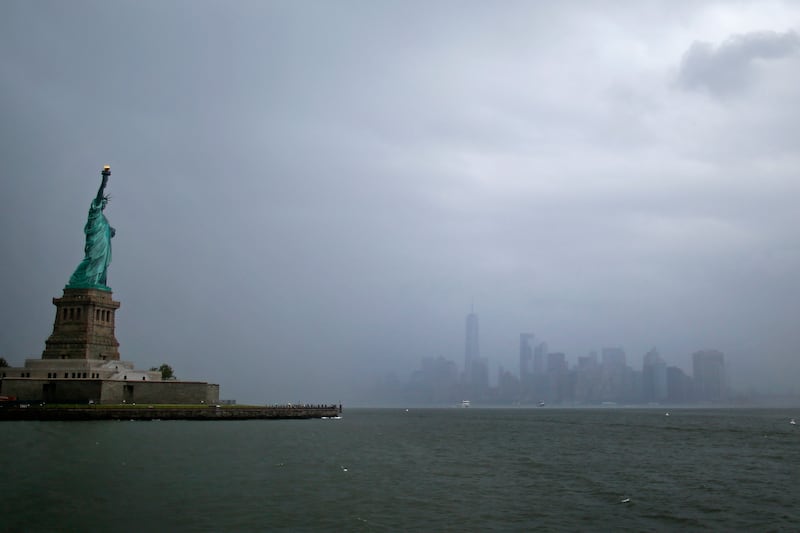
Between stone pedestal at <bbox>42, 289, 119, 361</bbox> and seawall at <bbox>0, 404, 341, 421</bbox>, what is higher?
stone pedestal at <bbox>42, 289, 119, 361</bbox>

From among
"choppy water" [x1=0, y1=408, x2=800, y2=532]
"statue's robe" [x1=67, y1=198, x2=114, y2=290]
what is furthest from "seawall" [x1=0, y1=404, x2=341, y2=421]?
"statue's robe" [x1=67, y1=198, x2=114, y2=290]

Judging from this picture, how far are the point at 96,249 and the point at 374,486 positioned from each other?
278 ft

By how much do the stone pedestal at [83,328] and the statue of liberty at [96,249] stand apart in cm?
189

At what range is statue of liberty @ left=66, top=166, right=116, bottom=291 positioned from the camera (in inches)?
4190

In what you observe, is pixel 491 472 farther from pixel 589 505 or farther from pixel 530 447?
pixel 530 447

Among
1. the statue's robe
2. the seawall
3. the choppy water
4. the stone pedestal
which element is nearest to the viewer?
the choppy water

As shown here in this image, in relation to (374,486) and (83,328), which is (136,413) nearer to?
(83,328)

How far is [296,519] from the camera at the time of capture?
29.4m

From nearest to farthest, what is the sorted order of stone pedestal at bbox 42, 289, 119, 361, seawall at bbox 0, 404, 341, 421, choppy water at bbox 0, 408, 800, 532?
choppy water at bbox 0, 408, 800, 532, seawall at bbox 0, 404, 341, 421, stone pedestal at bbox 42, 289, 119, 361

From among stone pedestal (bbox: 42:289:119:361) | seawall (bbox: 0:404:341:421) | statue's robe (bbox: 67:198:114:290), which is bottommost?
seawall (bbox: 0:404:341:421)

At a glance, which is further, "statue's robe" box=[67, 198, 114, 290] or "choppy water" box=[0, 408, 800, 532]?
"statue's robe" box=[67, 198, 114, 290]

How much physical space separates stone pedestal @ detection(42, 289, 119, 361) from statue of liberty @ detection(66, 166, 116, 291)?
1.89 m

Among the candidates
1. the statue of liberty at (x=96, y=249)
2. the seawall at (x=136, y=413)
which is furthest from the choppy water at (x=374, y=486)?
the statue of liberty at (x=96, y=249)

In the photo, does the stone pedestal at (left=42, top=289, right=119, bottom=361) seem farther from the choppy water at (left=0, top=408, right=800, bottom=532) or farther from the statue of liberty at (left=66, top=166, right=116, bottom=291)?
the choppy water at (left=0, top=408, right=800, bottom=532)
